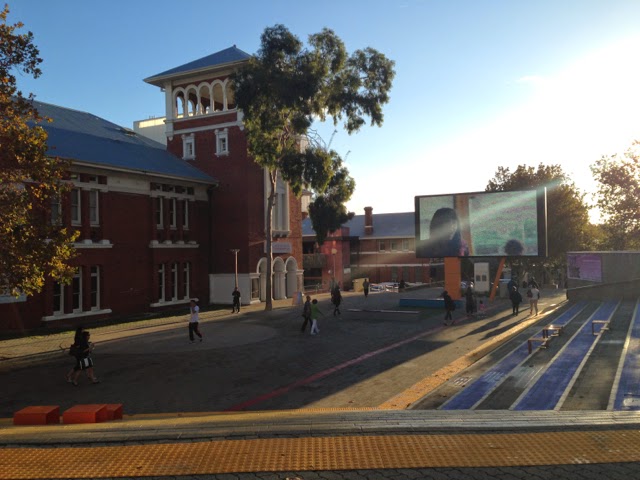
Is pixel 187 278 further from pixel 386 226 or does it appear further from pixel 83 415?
pixel 386 226

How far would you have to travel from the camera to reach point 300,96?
29797 millimetres

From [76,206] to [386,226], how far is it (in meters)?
53.3

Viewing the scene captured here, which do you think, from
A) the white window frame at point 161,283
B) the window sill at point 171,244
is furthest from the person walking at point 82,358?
the white window frame at point 161,283

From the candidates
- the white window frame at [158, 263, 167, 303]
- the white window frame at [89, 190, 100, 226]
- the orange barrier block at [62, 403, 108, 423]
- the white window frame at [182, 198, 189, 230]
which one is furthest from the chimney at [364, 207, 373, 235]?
the orange barrier block at [62, 403, 108, 423]

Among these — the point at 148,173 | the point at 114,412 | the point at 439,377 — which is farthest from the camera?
the point at 148,173

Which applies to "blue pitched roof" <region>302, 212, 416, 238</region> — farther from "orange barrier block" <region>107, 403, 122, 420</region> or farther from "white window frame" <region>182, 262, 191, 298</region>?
"orange barrier block" <region>107, 403, 122, 420</region>

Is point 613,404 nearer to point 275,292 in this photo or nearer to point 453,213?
point 453,213

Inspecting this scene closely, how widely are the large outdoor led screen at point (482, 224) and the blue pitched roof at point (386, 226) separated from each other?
36.7 meters

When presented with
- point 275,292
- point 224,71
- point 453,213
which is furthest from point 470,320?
point 224,71

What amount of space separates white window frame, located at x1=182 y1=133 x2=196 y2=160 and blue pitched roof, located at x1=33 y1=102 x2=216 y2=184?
787 millimetres

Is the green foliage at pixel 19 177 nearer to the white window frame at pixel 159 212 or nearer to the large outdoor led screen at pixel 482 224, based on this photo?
the white window frame at pixel 159 212

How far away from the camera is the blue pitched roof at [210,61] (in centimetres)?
3641

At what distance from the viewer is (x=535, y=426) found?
6938 millimetres

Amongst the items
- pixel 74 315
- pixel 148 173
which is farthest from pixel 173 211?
pixel 74 315
